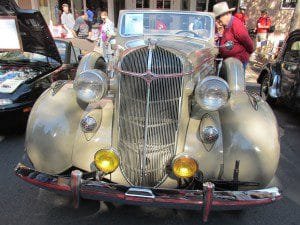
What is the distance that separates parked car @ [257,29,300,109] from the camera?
242 inches

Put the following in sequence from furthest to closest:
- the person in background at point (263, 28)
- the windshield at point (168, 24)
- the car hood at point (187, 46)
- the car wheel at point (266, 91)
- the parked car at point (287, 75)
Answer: the person in background at point (263, 28) < the car wheel at point (266, 91) < the parked car at point (287, 75) < the windshield at point (168, 24) < the car hood at point (187, 46)

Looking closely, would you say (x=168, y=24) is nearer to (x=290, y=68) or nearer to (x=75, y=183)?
(x=75, y=183)

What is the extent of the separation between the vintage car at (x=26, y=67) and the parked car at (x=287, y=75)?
3944 mm

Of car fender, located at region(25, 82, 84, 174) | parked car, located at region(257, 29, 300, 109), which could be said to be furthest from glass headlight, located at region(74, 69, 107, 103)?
parked car, located at region(257, 29, 300, 109)

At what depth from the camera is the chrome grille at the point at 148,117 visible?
2916 millimetres

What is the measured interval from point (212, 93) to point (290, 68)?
13.3ft

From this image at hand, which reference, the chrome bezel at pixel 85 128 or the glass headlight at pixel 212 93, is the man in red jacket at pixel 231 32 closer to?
the glass headlight at pixel 212 93

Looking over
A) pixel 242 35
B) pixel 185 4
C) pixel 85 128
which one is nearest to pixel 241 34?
pixel 242 35

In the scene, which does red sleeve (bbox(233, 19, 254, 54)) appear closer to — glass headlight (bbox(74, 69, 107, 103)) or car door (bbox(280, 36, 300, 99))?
car door (bbox(280, 36, 300, 99))

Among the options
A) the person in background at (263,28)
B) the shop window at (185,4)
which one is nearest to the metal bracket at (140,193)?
the person in background at (263,28)

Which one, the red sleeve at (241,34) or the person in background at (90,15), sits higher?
the red sleeve at (241,34)

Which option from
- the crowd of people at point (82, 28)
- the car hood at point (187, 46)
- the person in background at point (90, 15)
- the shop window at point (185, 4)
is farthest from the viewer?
the shop window at point (185, 4)

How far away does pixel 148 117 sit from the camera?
9.64 ft

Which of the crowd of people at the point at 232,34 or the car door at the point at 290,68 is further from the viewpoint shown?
the car door at the point at 290,68
